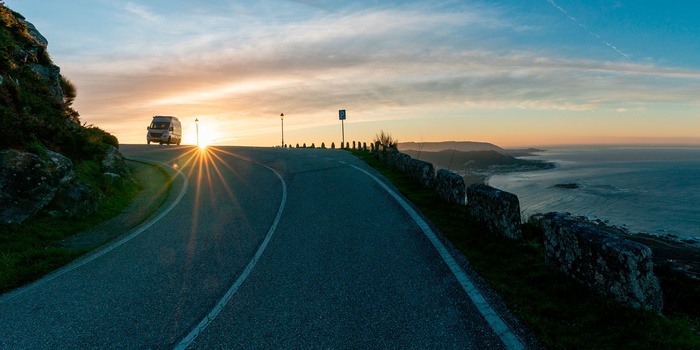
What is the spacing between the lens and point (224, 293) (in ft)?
20.5

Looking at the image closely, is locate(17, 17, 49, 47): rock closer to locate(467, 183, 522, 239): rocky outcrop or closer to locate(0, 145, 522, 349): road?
locate(0, 145, 522, 349): road

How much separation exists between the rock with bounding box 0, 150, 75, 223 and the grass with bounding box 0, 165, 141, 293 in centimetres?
35

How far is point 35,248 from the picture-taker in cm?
917

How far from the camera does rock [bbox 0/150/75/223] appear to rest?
33.0 feet

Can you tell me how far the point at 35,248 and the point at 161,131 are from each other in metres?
29.7

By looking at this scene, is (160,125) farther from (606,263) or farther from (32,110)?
(606,263)

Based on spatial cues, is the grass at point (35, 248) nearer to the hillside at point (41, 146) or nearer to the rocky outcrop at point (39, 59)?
the hillside at point (41, 146)

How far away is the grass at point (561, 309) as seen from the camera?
171 inches

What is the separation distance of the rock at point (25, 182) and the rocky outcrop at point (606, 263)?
38.9 feet

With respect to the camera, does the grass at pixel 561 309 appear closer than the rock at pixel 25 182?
Yes

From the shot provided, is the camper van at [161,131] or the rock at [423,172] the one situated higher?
the camper van at [161,131]

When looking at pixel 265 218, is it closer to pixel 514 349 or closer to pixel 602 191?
pixel 514 349

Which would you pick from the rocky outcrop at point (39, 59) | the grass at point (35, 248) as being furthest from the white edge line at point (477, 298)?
the rocky outcrop at point (39, 59)

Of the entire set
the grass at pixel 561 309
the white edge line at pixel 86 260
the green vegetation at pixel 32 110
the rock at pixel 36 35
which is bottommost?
the white edge line at pixel 86 260
